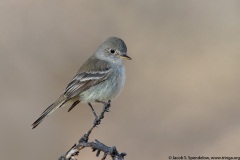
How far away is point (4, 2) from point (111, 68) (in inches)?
326

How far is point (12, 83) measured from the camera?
39.3 feet

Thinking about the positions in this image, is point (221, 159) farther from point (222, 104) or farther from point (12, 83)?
point (12, 83)

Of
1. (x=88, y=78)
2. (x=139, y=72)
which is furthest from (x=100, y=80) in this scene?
(x=139, y=72)

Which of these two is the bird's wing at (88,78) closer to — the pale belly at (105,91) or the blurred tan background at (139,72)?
the pale belly at (105,91)

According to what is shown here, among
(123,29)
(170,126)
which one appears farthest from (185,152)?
(123,29)

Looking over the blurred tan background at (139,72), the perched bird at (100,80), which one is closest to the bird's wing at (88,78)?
the perched bird at (100,80)

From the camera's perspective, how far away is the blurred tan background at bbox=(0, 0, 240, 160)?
1066 cm

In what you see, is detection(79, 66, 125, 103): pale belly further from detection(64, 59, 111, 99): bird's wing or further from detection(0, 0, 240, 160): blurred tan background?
detection(0, 0, 240, 160): blurred tan background

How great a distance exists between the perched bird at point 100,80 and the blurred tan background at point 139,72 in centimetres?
311

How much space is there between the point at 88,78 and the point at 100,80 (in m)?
0.17

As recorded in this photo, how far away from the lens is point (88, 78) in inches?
276

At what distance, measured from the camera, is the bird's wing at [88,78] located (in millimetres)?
6715

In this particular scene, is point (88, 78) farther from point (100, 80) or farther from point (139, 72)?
point (139, 72)

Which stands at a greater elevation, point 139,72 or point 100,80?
point 139,72
